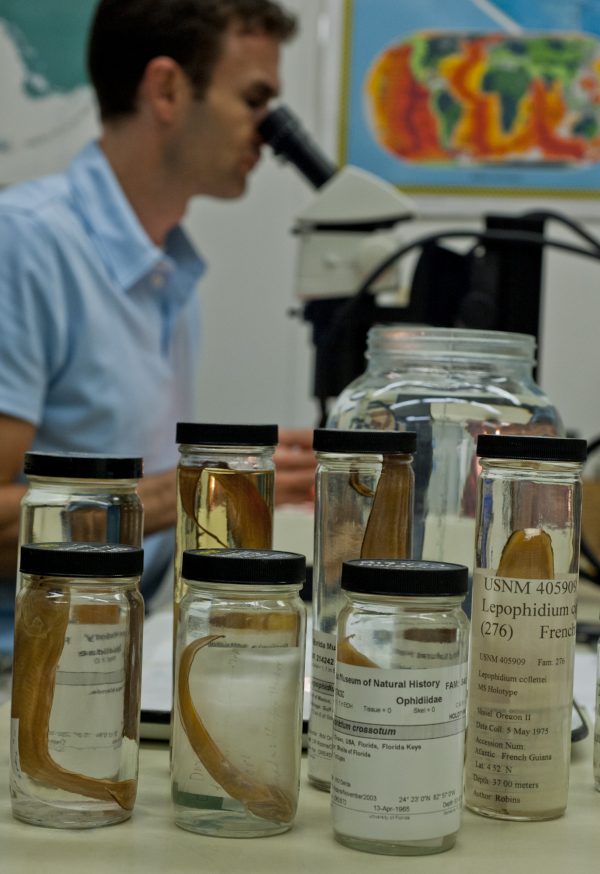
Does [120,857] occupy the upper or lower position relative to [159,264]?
lower

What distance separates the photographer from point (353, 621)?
0.46 m

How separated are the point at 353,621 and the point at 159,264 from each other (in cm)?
132

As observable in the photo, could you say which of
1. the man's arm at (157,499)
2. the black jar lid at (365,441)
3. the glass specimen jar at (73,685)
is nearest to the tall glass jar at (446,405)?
the black jar lid at (365,441)

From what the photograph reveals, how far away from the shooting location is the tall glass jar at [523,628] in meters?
0.50

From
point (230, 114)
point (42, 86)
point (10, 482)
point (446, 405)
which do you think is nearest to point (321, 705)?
point (446, 405)

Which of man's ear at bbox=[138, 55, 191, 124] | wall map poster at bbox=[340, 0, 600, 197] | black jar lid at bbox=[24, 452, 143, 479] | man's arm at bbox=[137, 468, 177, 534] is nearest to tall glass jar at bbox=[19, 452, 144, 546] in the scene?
black jar lid at bbox=[24, 452, 143, 479]

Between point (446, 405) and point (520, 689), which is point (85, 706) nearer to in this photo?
point (520, 689)

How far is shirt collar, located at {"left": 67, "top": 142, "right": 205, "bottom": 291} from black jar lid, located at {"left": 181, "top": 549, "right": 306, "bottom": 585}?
4.01ft

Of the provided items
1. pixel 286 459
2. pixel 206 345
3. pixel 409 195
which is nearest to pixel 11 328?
pixel 286 459

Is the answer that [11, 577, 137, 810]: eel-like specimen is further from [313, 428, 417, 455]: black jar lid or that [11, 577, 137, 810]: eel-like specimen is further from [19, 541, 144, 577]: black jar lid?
[313, 428, 417, 455]: black jar lid

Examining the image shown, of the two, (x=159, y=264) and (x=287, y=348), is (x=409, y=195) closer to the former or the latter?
(x=287, y=348)

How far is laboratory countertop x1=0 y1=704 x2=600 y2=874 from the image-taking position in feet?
1.43

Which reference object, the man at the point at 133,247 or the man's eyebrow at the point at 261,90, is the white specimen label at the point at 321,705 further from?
the man's eyebrow at the point at 261,90

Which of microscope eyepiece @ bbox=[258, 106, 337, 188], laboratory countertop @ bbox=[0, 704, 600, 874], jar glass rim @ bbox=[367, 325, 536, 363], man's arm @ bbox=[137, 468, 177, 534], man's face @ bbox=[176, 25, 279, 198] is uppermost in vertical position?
man's face @ bbox=[176, 25, 279, 198]
